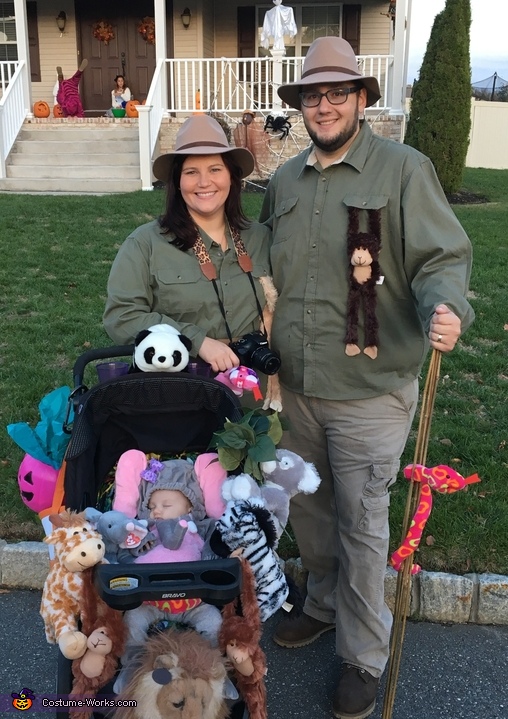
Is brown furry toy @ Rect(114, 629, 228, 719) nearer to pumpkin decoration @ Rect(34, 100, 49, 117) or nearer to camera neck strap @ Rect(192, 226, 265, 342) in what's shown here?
camera neck strap @ Rect(192, 226, 265, 342)

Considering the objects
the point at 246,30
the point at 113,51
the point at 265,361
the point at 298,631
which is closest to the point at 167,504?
the point at 265,361

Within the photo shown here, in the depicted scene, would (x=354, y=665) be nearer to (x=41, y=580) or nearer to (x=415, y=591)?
(x=415, y=591)

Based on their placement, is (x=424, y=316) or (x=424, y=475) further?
(x=424, y=316)

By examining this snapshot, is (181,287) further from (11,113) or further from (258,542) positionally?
(11,113)

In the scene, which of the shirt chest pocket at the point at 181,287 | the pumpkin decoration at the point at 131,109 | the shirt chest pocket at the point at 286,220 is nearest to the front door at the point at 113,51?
the pumpkin decoration at the point at 131,109

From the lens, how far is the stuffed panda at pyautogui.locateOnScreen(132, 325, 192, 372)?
8.29 feet

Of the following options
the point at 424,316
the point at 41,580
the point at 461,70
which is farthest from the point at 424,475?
the point at 461,70

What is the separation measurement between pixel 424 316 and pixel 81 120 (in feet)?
45.2

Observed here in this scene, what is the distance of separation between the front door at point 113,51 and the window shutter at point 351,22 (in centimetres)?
420

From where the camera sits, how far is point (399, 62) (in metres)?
14.0

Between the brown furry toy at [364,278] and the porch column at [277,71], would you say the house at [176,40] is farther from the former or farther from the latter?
the brown furry toy at [364,278]

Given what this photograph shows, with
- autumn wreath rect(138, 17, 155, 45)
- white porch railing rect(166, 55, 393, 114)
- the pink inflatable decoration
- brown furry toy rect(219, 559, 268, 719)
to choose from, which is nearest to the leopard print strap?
the pink inflatable decoration

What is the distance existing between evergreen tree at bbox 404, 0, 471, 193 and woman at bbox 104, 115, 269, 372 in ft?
34.4

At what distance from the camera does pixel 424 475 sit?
2.21m
